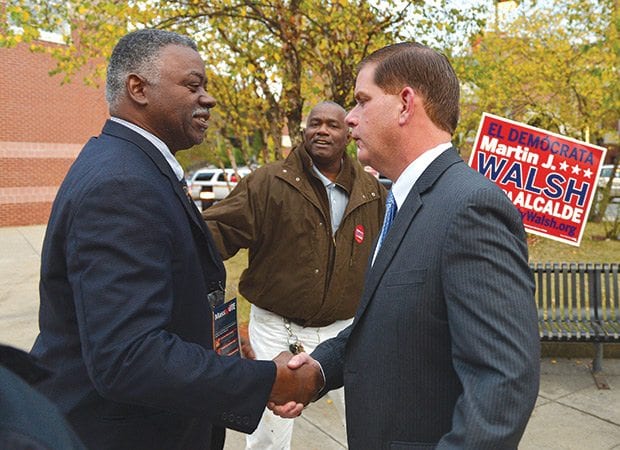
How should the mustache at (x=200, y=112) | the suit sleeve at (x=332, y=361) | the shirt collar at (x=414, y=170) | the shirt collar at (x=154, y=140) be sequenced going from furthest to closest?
the suit sleeve at (x=332, y=361)
the mustache at (x=200, y=112)
the shirt collar at (x=154, y=140)
the shirt collar at (x=414, y=170)

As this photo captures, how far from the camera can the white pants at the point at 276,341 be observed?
332cm

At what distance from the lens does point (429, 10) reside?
300 inches

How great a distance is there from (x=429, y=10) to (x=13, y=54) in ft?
49.2

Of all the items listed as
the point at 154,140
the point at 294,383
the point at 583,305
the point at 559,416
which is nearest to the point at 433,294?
the point at 294,383

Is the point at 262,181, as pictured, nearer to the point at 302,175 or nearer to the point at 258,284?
the point at 302,175

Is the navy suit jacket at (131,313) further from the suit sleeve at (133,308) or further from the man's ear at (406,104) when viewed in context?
the man's ear at (406,104)

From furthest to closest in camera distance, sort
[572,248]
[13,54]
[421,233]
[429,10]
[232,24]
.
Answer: [13,54] → [572,248] → [232,24] → [429,10] → [421,233]

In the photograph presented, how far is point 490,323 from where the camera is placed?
1391mm

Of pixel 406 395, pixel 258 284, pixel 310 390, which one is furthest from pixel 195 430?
pixel 258 284

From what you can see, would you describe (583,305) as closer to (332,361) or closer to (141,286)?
(332,361)

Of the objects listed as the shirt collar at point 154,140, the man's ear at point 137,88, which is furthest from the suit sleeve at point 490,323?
the man's ear at point 137,88

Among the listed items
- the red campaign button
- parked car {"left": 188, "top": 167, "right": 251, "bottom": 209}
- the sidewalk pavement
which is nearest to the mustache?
the red campaign button

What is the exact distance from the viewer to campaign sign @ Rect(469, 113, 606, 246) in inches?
227

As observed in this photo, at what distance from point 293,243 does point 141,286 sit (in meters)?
1.88
